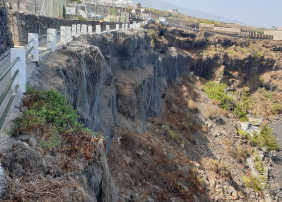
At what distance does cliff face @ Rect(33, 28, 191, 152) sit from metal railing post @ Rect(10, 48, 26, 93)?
112 centimetres

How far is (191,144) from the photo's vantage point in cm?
2331

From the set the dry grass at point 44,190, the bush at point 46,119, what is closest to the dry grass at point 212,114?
the bush at point 46,119

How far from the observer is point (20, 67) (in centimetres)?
579

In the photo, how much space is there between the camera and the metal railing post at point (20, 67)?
18.3 ft

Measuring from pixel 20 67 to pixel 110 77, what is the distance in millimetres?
10233

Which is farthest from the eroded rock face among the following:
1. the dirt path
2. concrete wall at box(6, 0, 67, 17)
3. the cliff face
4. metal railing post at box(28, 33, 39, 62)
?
the dirt path

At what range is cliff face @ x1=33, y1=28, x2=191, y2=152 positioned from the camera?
8.66m

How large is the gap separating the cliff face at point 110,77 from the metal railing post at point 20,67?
1124mm

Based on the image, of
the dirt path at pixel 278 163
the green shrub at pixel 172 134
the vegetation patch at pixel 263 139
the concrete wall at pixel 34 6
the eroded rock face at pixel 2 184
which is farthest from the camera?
the vegetation patch at pixel 263 139

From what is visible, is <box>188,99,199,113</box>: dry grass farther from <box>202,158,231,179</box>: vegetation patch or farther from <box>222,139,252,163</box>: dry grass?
<box>202,158,231,179</box>: vegetation patch

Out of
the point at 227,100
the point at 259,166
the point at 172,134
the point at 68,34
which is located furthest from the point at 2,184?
the point at 227,100

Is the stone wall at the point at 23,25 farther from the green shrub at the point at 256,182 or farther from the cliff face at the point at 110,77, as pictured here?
the green shrub at the point at 256,182

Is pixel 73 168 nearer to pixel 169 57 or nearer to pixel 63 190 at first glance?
pixel 63 190

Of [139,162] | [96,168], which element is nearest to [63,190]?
[96,168]
